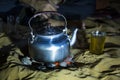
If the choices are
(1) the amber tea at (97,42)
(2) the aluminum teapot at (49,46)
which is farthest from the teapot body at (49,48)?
(1) the amber tea at (97,42)

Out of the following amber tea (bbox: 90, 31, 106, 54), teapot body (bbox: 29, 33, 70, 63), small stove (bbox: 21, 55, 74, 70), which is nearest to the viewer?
teapot body (bbox: 29, 33, 70, 63)

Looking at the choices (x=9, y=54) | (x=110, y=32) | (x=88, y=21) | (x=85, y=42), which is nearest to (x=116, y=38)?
(x=110, y=32)

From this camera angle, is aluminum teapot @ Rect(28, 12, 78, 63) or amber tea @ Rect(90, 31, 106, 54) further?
amber tea @ Rect(90, 31, 106, 54)

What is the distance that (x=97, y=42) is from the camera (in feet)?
9.78

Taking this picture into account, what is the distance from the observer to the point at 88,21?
441 centimetres

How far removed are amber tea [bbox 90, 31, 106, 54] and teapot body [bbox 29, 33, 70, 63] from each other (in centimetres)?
47

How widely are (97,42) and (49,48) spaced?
77 centimetres

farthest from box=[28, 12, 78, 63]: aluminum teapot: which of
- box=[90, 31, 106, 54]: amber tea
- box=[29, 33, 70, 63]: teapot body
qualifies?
box=[90, 31, 106, 54]: amber tea

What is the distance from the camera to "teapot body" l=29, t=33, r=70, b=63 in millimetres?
2596

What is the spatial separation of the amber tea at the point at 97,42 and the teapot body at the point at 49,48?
47 centimetres

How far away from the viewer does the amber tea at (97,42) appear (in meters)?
2.96

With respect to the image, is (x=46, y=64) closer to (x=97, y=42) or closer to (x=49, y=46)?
(x=49, y=46)

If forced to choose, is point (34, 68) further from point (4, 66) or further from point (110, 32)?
point (110, 32)

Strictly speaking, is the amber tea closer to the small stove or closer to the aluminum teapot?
Result: the small stove
